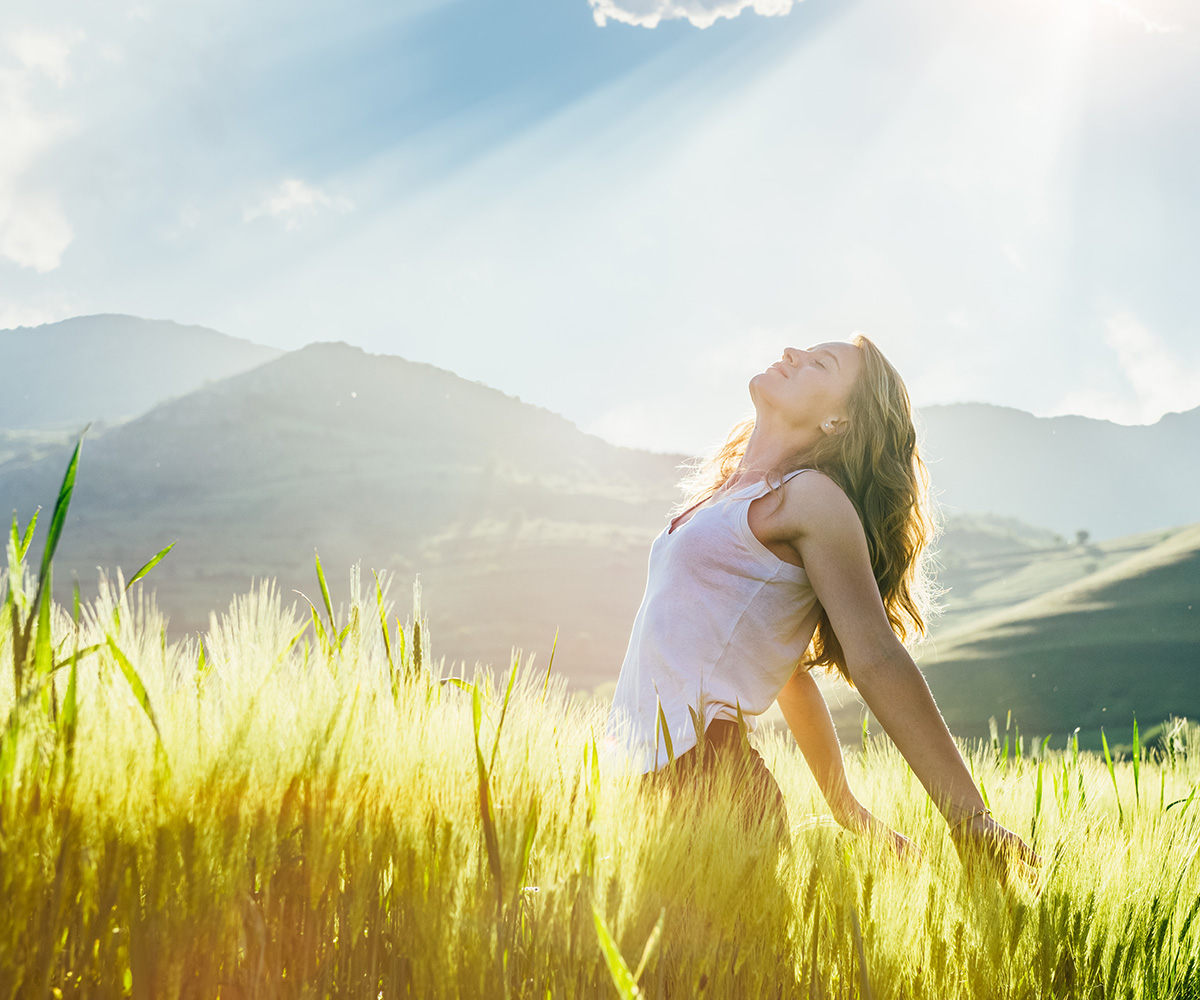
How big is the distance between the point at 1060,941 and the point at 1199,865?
81cm

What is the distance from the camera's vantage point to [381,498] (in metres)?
128

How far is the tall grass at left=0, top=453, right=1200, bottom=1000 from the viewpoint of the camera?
0.73 m

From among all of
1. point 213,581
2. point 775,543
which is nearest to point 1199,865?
point 775,543

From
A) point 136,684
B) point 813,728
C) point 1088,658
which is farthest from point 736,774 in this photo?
point 1088,658

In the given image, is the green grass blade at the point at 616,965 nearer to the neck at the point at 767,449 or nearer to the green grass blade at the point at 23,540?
the green grass blade at the point at 23,540

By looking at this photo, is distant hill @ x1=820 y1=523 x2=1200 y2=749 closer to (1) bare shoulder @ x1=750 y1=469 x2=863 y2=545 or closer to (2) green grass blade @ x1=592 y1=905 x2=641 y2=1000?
(1) bare shoulder @ x1=750 y1=469 x2=863 y2=545

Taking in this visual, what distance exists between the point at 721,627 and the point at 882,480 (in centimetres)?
76

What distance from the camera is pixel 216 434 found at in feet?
466

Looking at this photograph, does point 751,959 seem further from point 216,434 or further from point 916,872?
point 216,434

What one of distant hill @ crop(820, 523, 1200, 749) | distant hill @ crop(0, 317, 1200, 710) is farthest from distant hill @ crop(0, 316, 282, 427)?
distant hill @ crop(820, 523, 1200, 749)

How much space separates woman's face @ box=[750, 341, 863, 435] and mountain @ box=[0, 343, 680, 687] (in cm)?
6404

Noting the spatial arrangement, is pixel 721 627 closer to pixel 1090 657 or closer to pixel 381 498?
pixel 1090 657

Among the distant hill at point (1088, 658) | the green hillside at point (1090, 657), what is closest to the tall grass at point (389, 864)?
the distant hill at point (1088, 658)

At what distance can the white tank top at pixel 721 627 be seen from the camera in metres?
1.99
